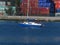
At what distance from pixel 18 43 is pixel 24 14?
29.2m

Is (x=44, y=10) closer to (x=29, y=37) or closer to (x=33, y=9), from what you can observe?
(x=33, y=9)

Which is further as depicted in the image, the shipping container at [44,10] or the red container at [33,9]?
the red container at [33,9]

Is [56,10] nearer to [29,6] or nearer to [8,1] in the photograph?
[29,6]

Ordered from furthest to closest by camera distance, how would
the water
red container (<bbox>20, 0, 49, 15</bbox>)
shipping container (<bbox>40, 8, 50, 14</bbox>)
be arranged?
red container (<bbox>20, 0, 49, 15</bbox>)
shipping container (<bbox>40, 8, 50, 14</bbox>)
the water

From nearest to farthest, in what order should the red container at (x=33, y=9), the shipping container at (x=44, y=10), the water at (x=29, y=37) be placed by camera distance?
the water at (x=29, y=37)
the shipping container at (x=44, y=10)
the red container at (x=33, y=9)

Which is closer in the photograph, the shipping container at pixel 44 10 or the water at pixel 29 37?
the water at pixel 29 37

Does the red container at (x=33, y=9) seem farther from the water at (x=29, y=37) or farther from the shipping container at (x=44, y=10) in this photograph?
the water at (x=29, y=37)

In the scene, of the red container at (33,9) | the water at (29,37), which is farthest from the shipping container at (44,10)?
the water at (29,37)

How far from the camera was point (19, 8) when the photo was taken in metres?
54.0

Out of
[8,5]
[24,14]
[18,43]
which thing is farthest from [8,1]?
[18,43]

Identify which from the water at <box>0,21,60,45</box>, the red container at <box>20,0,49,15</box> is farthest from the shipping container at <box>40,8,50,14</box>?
the water at <box>0,21,60,45</box>

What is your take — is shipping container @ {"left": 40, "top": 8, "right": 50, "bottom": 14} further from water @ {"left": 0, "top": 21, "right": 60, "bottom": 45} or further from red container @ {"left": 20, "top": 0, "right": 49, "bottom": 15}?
water @ {"left": 0, "top": 21, "right": 60, "bottom": 45}

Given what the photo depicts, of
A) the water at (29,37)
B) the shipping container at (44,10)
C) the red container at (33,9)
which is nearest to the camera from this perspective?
the water at (29,37)

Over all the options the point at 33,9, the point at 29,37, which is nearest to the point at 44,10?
the point at 33,9
